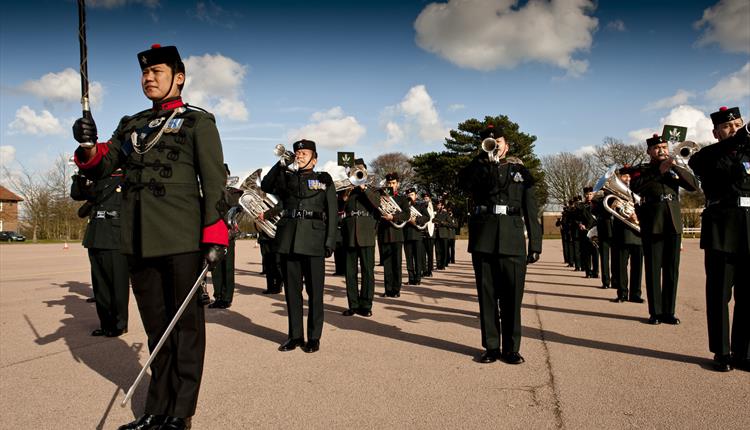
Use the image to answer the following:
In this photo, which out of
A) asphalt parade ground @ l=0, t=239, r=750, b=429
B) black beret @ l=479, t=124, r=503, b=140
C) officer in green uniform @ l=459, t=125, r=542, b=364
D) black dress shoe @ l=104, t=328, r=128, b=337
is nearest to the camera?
asphalt parade ground @ l=0, t=239, r=750, b=429

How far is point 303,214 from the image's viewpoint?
19.7 feet

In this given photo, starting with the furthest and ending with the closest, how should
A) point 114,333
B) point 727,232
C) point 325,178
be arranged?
point 114,333 < point 325,178 < point 727,232

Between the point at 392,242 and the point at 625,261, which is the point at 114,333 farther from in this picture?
the point at 625,261

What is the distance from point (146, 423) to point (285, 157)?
3490 mm

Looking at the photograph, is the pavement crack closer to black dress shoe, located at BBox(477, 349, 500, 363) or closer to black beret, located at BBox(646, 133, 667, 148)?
black dress shoe, located at BBox(477, 349, 500, 363)

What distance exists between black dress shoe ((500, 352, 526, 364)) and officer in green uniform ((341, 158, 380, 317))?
318 centimetres

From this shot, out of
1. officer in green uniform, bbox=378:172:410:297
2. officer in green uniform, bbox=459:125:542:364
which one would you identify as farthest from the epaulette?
officer in green uniform, bbox=378:172:410:297

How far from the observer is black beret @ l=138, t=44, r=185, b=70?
3.41 m

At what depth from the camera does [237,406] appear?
154 inches

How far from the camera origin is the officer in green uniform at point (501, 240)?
5156mm

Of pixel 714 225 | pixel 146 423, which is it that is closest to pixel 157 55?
pixel 146 423

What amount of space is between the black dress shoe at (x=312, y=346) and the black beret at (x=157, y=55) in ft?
10.7

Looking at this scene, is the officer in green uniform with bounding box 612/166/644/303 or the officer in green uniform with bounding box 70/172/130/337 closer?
the officer in green uniform with bounding box 70/172/130/337

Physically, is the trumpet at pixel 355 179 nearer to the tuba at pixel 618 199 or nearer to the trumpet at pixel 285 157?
the trumpet at pixel 285 157
